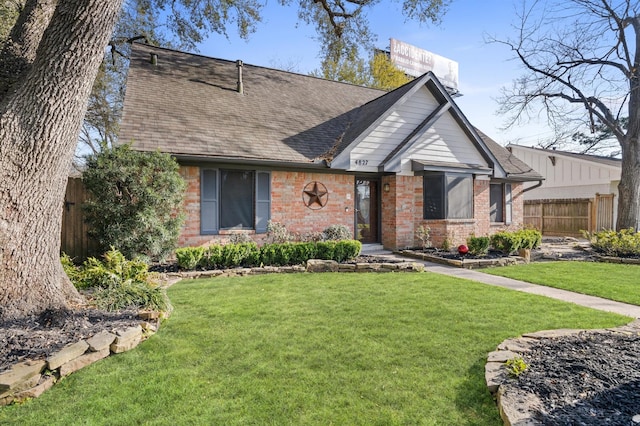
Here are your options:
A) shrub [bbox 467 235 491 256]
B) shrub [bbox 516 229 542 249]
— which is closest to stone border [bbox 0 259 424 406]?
shrub [bbox 467 235 491 256]

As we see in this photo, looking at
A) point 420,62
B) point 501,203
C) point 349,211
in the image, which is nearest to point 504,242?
point 349,211

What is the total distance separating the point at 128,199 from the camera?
734cm

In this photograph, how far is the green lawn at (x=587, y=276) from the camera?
20.3ft

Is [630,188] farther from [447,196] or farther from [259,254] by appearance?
[259,254]

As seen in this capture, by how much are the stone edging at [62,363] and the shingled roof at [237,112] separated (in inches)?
218

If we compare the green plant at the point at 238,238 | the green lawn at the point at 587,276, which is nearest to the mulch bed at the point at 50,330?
the green plant at the point at 238,238

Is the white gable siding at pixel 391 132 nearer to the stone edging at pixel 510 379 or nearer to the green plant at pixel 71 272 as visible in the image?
the green plant at pixel 71 272

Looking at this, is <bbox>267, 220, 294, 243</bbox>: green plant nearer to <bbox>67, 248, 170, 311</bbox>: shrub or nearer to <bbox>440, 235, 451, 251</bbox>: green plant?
<bbox>67, 248, 170, 311</bbox>: shrub

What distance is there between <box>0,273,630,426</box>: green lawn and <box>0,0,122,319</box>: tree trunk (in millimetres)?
1517

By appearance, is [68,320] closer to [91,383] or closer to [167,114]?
[91,383]

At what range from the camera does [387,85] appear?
2534 centimetres

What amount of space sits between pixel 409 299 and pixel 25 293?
200 inches

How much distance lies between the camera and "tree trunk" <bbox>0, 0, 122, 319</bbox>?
389 centimetres

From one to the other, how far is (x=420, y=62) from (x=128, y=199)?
2721 centimetres
